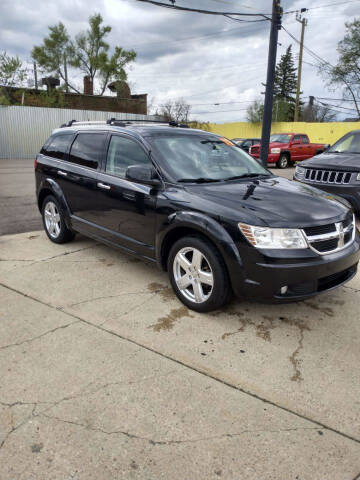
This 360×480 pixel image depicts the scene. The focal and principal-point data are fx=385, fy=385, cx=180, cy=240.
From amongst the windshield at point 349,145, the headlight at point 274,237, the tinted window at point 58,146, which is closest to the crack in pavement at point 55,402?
the headlight at point 274,237

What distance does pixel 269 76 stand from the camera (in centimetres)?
973

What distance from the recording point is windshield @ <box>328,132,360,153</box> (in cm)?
783

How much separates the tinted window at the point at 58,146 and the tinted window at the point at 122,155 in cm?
110

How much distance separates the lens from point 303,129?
31203 millimetres

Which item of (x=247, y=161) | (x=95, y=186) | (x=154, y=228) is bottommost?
(x=154, y=228)

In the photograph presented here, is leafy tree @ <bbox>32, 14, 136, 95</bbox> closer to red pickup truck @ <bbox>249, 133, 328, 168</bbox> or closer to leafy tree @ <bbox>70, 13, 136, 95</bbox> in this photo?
leafy tree @ <bbox>70, 13, 136, 95</bbox>

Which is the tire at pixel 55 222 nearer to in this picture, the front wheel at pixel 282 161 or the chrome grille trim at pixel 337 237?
the chrome grille trim at pixel 337 237

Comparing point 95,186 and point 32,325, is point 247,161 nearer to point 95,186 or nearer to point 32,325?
point 95,186

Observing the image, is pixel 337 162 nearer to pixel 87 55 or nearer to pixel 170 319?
pixel 170 319

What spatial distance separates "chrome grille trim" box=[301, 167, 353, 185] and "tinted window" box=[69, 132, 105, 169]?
14.6ft

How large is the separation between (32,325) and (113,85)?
42.0 metres

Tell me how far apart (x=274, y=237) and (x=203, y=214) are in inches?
26.5

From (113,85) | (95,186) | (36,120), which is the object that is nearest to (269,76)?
(95,186)

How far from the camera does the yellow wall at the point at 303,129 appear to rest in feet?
93.5
